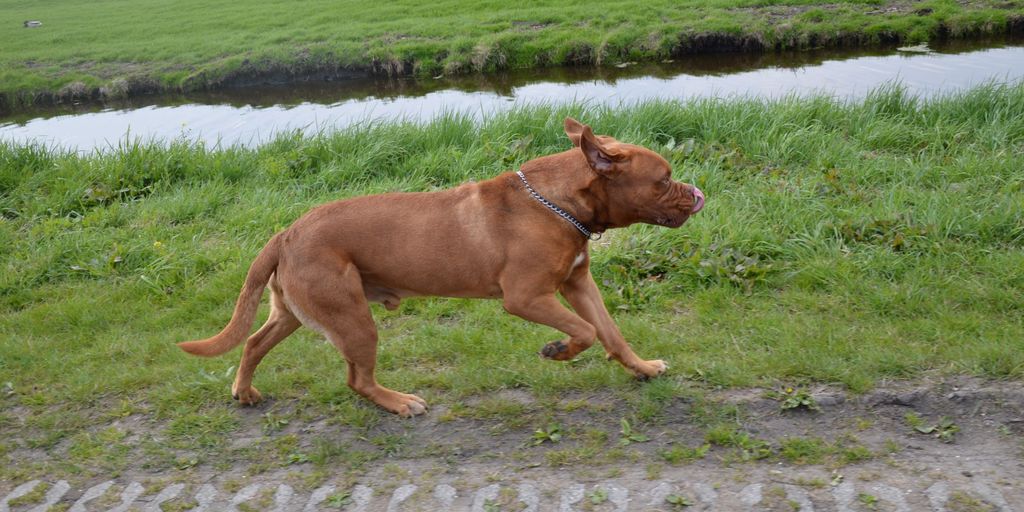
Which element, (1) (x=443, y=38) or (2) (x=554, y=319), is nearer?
(2) (x=554, y=319)

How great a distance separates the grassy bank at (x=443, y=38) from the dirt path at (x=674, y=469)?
1150cm

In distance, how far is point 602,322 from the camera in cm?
495

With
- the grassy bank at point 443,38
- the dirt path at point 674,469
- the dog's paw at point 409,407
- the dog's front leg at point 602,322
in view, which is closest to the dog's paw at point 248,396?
the dirt path at point 674,469

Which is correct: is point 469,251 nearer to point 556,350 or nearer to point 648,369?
point 556,350

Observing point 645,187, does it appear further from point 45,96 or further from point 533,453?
point 45,96

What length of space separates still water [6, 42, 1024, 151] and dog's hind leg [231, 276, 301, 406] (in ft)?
23.3

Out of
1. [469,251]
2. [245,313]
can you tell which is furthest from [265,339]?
[469,251]

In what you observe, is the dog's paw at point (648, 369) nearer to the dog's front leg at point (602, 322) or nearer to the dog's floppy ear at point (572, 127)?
the dog's front leg at point (602, 322)

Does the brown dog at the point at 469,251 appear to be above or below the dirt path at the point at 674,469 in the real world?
above

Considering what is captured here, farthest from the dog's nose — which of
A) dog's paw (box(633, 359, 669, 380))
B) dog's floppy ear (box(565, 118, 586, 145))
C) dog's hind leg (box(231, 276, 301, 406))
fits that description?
dog's hind leg (box(231, 276, 301, 406))

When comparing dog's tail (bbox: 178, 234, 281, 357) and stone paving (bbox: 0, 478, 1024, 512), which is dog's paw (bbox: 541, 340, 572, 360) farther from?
dog's tail (bbox: 178, 234, 281, 357)

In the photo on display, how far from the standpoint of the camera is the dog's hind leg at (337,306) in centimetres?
463

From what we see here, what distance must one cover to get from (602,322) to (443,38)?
1297cm

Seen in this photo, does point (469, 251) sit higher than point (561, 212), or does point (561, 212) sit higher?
point (561, 212)
